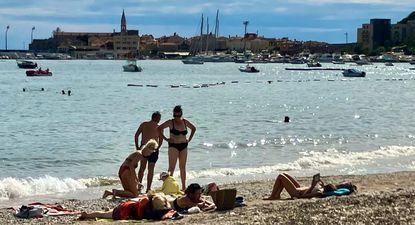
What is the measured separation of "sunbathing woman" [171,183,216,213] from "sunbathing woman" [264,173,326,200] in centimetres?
196

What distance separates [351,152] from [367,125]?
1428cm

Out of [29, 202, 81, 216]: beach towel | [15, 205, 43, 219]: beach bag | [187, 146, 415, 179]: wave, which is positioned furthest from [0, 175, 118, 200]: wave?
[15, 205, 43, 219]: beach bag

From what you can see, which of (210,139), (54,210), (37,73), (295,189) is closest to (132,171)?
(54,210)

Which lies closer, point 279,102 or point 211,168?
point 211,168

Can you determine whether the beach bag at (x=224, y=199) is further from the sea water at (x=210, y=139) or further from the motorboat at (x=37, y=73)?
the motorboat at (x=37, y=73)

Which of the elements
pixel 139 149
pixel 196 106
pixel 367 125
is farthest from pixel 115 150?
pixel 196 106

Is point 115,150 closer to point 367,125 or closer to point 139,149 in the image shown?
point 139,149

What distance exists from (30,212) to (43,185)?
5.42m

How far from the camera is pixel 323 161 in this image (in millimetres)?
23828

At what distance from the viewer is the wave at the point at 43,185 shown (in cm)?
1728

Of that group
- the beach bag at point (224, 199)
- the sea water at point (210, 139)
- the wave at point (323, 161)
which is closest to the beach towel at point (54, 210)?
the beach bag at point (224, 199)

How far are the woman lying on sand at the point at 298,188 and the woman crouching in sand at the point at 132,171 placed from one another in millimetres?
2494

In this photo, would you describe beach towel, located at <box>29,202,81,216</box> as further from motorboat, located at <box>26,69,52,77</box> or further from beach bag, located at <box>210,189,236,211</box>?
motorboat, located at <box>26,69,52,77</box>

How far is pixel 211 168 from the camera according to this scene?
2247 cm
